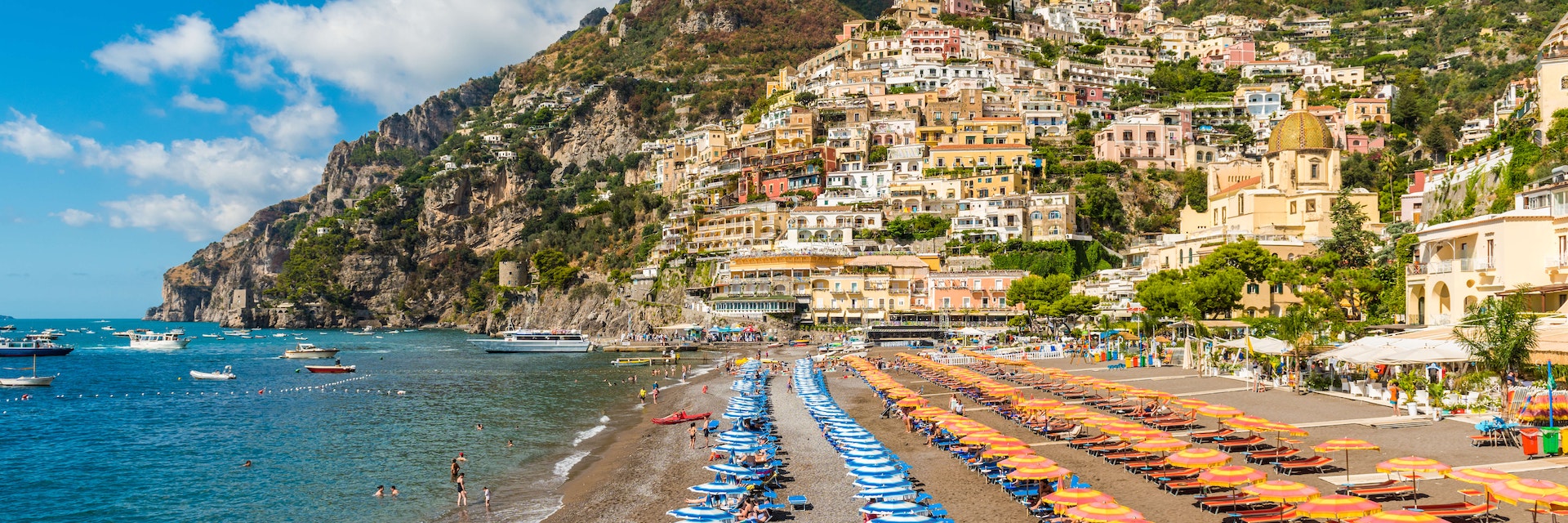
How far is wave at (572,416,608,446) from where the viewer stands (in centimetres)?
3594

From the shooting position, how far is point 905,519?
61.5 ft

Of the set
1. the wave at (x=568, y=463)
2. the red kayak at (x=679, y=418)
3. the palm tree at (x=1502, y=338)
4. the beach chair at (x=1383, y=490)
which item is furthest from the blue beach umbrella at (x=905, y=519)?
the red kayak at (x=679, y=418)

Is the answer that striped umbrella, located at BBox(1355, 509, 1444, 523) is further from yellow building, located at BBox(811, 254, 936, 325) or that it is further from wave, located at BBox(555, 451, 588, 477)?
yellow building, located at BBox(811, 254, 936, 325)

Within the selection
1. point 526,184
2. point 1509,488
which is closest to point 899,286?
point 1509,488

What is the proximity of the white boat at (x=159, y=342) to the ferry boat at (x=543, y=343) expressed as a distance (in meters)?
38.1

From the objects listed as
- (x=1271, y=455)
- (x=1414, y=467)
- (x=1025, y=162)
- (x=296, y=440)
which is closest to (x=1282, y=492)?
(x=1414, y=467)

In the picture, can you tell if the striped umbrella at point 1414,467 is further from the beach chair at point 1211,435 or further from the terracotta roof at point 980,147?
the terracotta roof at point 980,147

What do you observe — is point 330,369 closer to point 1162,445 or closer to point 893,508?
point 893,508

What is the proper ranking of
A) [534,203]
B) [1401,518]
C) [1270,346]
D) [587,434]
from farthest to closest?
1. [534,203]
2. [587,434]
3. [1270,346]
4. [1401,518]

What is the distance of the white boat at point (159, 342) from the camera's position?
331ft

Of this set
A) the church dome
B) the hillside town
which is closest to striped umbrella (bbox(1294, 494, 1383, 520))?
the hillside town

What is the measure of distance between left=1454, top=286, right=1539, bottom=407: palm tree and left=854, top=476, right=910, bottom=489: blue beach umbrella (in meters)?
15.0

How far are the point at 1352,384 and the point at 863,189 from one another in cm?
6513

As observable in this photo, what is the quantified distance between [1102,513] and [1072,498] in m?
1.01
